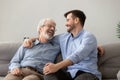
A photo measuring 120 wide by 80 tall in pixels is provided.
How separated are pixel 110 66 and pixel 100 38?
0.60 meters

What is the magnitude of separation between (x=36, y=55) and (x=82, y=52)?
1.99ft

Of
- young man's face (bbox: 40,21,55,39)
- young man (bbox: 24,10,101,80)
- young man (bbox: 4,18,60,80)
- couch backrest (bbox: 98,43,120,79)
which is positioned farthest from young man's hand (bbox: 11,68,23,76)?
couch backrest (bbox: 98,43,120,79)

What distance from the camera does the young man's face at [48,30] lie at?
2.62 m

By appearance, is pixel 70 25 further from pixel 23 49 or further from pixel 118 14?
pixel 118 14

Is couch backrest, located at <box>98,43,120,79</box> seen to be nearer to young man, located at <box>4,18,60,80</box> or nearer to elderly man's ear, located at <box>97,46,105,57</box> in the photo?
elderly man's ear, located at <box>97,46,105,57</box>

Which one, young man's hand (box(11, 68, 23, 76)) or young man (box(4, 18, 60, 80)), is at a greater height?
young man (box(4, 18, 60, 80))

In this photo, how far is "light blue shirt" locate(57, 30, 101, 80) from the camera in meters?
2.21

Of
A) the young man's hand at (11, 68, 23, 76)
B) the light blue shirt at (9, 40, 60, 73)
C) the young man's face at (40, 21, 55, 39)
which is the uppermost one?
the young man's face at (40, 21, 55, 39)

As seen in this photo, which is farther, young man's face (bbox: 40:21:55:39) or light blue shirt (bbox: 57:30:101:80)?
young man's face (bbox: 40:21:55:39)

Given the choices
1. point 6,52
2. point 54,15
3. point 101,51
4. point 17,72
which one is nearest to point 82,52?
point 101,51

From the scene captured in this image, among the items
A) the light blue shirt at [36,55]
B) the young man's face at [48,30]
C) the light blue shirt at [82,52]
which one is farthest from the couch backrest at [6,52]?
the light blue shirt at [82,52]

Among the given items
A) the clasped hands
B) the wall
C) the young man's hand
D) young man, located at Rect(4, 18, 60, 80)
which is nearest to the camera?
the clasped hands

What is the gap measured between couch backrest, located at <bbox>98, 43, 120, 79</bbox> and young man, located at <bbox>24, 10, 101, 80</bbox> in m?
0.22

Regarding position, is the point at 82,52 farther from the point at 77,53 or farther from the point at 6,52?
the point at 6,52
